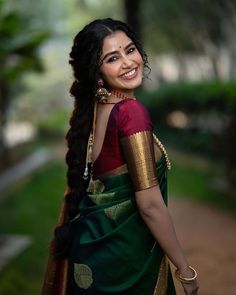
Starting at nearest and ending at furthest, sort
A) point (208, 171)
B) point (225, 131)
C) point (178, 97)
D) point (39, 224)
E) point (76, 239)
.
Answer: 1. point (76, 239)
2. point (39, 224)
3. point (225, 131)
4. point (208, 171)
5. point (178, 97)

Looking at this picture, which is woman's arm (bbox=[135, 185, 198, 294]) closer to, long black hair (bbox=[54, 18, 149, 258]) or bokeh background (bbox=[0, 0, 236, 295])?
long black hair (bbox=[54, 18, 149, 258])

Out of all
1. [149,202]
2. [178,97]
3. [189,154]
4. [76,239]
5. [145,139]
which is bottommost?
[189,154]

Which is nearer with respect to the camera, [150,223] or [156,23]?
[150,223]

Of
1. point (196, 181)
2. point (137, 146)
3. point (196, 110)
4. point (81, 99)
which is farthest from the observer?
point (196, 110)

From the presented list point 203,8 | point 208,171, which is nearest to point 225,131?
point 208,171

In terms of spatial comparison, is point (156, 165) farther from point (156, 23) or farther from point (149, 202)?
point (156, 23)

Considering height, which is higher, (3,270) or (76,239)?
(76,239)

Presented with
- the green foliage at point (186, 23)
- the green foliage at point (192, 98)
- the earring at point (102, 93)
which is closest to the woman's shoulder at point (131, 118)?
the earring at point (102, 93)

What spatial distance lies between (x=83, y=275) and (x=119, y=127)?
62 cm

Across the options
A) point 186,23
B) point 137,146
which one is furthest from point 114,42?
point 186,23

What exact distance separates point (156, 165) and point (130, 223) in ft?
0.79

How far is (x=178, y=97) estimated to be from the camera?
517 inches

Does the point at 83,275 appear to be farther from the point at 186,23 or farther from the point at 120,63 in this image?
the point at 186,23

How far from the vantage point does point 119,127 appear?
196cm
